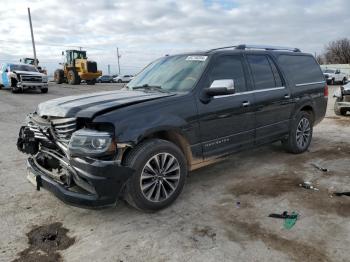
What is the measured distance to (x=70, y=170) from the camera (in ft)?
11.8

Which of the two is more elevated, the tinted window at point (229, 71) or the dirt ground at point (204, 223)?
the tinted window at point (229, 71)

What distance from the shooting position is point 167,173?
4004mm

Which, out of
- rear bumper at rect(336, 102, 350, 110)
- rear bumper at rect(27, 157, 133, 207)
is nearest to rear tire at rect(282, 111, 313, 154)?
rear bumper at rect(27, 157, 133, 207)

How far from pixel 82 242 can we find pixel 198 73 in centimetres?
248

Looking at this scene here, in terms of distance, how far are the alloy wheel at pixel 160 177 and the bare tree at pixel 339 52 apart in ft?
243

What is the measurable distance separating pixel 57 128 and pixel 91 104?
0.45 metres

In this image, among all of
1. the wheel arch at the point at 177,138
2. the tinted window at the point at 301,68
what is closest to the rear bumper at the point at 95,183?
the wheel arch at the point at 177,138

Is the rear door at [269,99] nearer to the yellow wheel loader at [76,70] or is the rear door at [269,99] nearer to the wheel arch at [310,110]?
the wheel arch at [310,110]

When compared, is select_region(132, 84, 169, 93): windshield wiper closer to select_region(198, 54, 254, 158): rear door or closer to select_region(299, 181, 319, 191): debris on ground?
select_region(198, 54, 254, 158): rear door

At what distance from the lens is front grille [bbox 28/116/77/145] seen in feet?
12.0

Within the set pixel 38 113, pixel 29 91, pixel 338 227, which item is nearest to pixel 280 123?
pixel 338 227

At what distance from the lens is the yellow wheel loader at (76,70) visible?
1177 inches

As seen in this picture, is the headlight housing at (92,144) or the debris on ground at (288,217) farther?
the debris on ground at (288,217)

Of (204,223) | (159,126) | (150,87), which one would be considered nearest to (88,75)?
(150,87)
